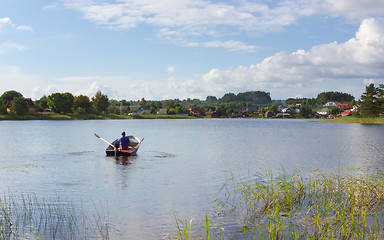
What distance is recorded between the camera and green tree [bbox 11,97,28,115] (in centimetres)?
11262

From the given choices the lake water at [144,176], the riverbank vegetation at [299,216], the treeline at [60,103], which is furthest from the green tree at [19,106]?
the riverbank vegetation at [299,216]

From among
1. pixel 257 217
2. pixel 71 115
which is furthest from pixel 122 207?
pixel 71 115

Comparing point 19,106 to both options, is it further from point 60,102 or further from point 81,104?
point 81,104

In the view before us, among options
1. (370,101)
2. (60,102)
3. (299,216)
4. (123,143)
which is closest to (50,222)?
(299,216)

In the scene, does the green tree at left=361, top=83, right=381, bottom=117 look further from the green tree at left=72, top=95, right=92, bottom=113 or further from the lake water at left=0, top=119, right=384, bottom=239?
the green tree at left=72, top=95, right=92, bottom=113

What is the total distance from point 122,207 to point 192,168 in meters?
10.8

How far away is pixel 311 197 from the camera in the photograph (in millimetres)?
13680

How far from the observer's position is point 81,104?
449 feet

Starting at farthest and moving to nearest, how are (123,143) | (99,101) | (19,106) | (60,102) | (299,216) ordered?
(99,101), (60,102), (19,106), (123,143), (299,216)

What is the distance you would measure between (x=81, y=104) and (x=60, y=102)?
1189 cm

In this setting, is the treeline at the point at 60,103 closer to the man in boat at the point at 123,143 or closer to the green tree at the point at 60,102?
the green tree at the point at 60,102

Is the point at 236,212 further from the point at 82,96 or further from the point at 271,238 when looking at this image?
the point at 82,96

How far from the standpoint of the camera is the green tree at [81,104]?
134375 mm

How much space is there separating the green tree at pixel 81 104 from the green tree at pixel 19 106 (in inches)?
802
